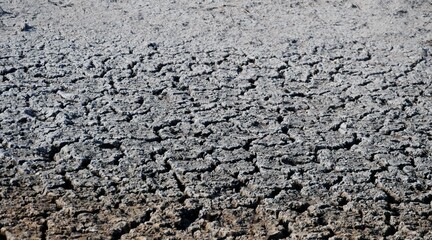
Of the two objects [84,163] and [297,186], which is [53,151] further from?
[297,186]

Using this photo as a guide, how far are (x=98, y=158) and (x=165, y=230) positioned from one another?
0.62 m

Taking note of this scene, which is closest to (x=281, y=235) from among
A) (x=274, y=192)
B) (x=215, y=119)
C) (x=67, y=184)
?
(x=274, y=192)

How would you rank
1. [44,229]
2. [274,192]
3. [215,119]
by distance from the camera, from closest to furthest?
[44,229]
[274,192]
[215,119]

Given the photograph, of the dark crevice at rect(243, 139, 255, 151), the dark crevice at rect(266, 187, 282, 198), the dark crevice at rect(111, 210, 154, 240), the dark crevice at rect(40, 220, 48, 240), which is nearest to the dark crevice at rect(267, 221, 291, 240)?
the dark crevice at rect(266, 187, 282, 198)

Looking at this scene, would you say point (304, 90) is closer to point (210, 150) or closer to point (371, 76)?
point (371, 76)

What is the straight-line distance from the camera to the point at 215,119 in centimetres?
375

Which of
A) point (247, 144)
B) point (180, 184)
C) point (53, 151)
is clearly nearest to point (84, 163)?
point (53, 151)

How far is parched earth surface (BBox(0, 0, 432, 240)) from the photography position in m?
2.96

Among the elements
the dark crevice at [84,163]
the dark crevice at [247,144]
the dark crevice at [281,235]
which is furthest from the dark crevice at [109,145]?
the dark crevice at [281,235]

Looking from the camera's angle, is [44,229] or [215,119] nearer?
[44,229]

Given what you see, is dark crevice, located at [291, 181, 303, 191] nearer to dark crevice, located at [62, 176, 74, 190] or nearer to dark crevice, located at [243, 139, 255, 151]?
dark crevice, located at [243, 139, 255, 151]

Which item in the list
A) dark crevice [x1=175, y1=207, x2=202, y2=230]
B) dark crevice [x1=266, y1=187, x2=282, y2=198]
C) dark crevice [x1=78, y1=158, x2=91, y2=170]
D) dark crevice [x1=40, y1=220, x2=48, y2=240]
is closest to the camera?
dark crevice [x1=40, y1=220, x2=48, y2=240]

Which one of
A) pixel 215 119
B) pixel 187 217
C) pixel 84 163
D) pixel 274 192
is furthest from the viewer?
pixel 215 119

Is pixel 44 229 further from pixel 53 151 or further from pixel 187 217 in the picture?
pixel 53 151
